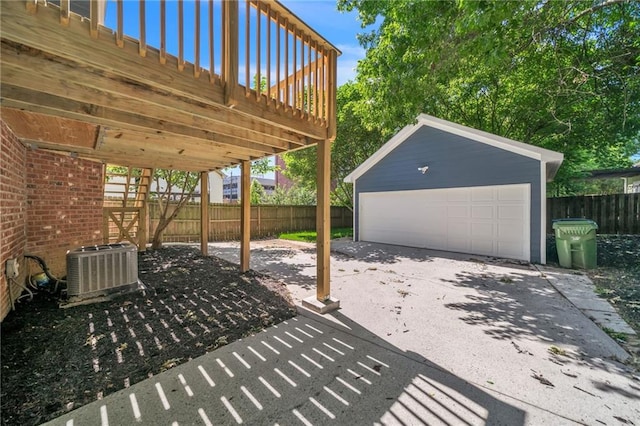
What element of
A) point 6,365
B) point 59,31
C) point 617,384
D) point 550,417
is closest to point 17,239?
point 6,365

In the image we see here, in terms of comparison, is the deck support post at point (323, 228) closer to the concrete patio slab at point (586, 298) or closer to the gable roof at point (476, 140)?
the concrete patio slab at point (586, 298)

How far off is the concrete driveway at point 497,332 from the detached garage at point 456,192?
4.48 ft

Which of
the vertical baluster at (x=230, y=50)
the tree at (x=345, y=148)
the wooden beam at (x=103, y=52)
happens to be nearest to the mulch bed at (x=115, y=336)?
the wooden beam at (x=103, y=52)

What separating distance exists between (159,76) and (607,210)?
13405 mm

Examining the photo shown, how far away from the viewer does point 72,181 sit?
454 cm

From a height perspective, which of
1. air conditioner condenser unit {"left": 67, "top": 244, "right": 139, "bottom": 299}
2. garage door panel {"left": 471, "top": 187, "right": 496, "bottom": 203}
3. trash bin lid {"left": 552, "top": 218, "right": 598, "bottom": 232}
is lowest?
air conditioner condenser unit {"left": 67, "top": 244, "right": 139, "bottom": 299}

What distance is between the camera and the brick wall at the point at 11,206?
9.23 feet

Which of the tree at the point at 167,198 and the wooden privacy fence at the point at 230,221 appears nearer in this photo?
the tree at the point at 167,198

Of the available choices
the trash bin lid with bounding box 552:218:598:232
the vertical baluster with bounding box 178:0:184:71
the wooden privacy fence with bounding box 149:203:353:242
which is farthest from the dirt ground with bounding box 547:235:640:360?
the wooden privacy fence with bounding box 149:203:353:242

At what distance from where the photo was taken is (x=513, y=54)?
196 inches

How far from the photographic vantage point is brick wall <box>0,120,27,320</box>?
281cm

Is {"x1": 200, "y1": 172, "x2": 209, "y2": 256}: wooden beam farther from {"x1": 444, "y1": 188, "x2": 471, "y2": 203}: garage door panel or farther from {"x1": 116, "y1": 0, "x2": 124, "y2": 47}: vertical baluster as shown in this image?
{"x1": 444, "y1": 188, "x2": 471, "y2": 203}: garage door panel

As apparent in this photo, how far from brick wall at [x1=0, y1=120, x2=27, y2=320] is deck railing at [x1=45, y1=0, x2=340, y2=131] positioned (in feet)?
6.04

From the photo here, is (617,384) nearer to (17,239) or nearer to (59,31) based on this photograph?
(59,31)
